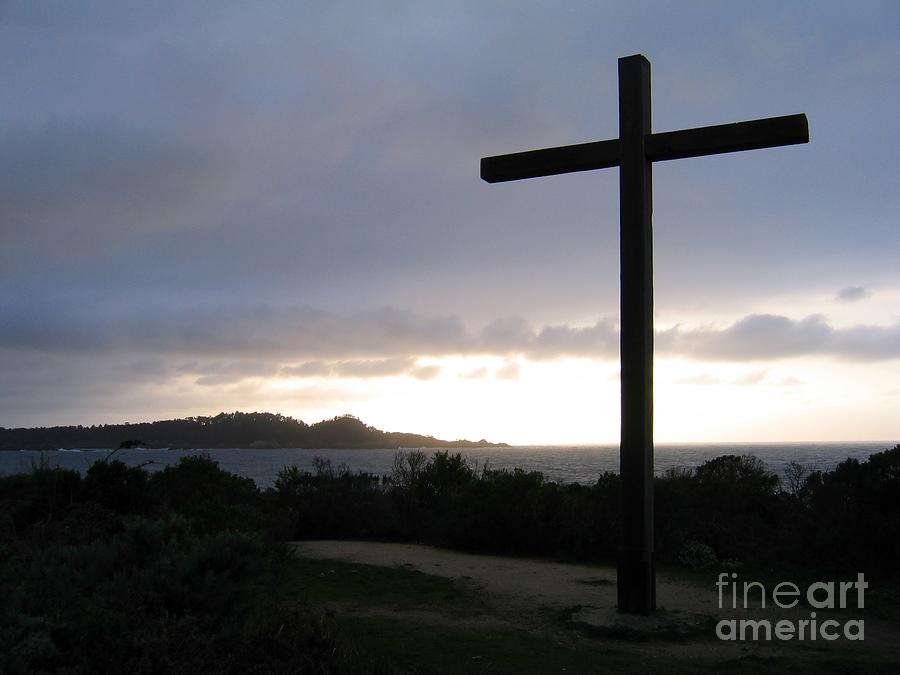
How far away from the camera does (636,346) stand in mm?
6961

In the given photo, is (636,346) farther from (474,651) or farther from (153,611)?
(153,611)

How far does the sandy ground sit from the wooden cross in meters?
0.39

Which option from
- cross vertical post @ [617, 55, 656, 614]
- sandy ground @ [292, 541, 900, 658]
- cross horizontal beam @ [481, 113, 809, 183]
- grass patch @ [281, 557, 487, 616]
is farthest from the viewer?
grass patch @ [281, 557, 487, 616]

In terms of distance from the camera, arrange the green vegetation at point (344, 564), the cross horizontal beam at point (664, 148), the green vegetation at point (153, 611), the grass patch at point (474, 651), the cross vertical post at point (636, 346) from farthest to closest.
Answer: the cross vertical post at point (636, 346), the cross horizontal beam at point (664, 148), the grass patch at point (474, 651), the green vegetation at point (344, 564), the green vegetation at point (153, 611)

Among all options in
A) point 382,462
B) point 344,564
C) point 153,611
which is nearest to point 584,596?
point 344,564

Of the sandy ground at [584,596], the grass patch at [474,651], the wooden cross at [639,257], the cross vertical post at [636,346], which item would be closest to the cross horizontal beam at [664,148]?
the wooden cross at [639,257]

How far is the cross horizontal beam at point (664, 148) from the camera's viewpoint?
6.72 m

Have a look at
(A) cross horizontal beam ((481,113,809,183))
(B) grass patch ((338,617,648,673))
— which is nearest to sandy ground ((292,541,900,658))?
(B) grass patch ((338,617,648,673))

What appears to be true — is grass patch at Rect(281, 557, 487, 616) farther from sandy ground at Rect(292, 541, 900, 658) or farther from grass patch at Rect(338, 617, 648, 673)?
grass patch at Rect(338, 617, 648, 673)

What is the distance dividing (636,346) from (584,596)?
9.44 feet

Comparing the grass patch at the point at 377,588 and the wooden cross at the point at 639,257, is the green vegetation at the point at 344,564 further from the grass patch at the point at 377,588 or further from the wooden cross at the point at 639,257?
the wooden cross at the point at 639,257

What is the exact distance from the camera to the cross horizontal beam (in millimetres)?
6719

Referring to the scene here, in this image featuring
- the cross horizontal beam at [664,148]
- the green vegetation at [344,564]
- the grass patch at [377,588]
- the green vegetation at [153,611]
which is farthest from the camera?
the grass patch at [377,588]

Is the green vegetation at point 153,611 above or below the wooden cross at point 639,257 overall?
below
